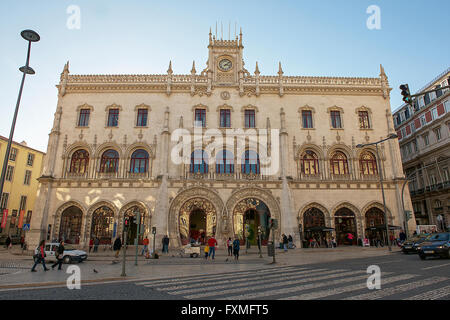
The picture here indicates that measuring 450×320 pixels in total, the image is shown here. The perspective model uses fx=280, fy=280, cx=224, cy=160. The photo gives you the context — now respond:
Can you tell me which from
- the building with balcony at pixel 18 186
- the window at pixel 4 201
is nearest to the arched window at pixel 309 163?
the building with balcony at pixel 18 186

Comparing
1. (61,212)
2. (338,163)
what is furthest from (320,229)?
(61,212)

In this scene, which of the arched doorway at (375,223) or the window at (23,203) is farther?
the window at (23,203)

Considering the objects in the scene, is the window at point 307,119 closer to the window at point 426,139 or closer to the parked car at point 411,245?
the parked car at point 411,245

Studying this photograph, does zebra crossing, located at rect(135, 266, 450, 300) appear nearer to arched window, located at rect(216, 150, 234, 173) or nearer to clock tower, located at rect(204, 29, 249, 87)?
arched window, located at rect(216, 150, 234, 173)

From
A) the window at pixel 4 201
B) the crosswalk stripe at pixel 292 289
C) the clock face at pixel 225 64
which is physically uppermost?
the clock face at pixel 225 64

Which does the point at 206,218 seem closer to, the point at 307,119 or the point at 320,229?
the point at 320,229

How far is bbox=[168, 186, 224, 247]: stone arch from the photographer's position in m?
28.4

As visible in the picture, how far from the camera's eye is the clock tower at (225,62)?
3369cm

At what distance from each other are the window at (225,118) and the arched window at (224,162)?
10.4 feet

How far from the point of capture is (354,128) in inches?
1280

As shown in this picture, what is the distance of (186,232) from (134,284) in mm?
18521

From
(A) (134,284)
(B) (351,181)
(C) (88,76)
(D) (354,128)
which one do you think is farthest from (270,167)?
(C) (88,76)

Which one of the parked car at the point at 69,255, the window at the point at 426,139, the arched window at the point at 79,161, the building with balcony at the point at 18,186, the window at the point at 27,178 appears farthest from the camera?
the window at the point at 27,178

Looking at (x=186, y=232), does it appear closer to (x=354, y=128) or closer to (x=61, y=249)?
(x=61, y=249)
